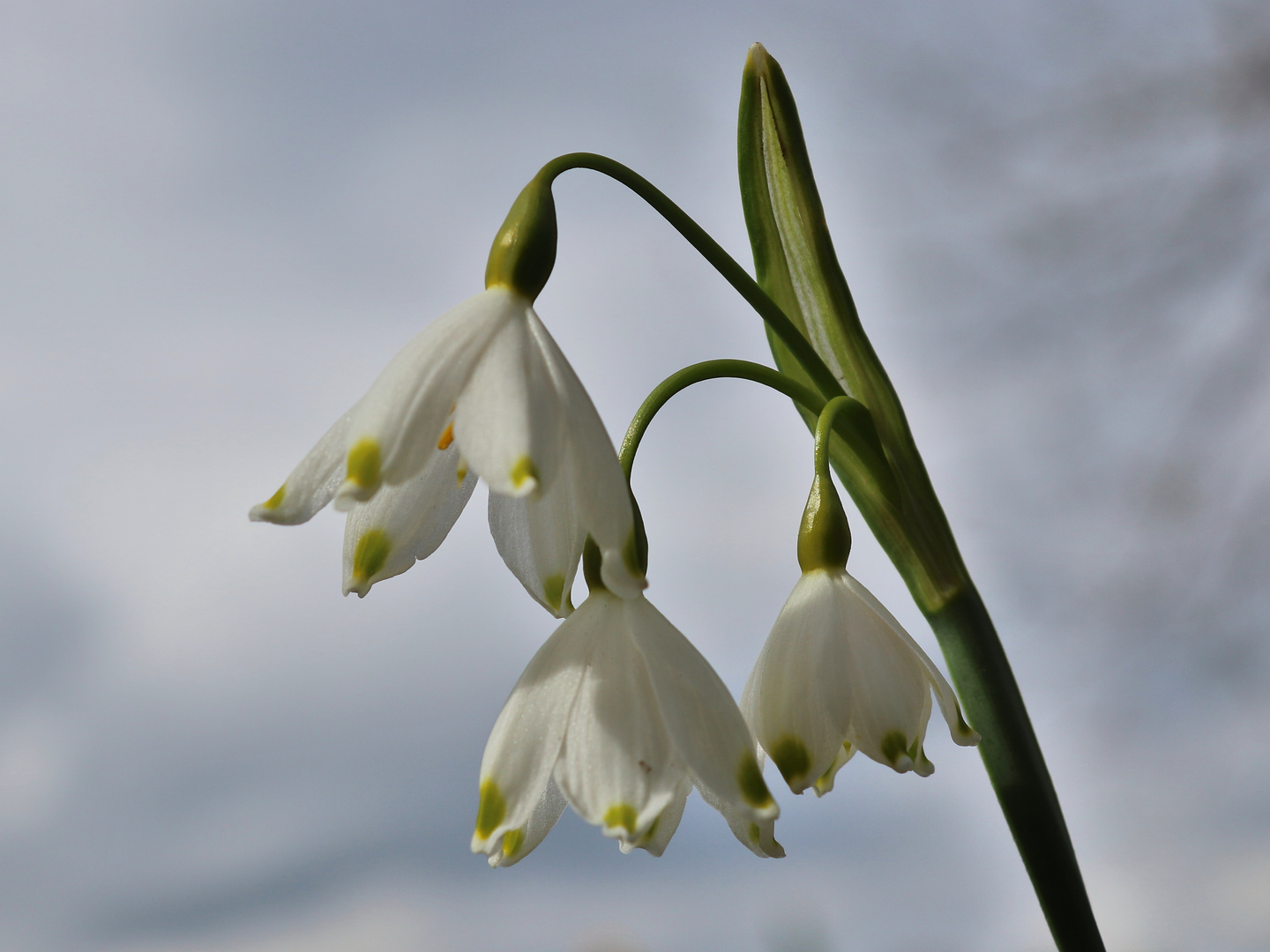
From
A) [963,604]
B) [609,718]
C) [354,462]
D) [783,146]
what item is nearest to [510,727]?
[609,718]

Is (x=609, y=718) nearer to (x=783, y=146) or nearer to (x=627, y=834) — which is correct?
(x=627, y=834)

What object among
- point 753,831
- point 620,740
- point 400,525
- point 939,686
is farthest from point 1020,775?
point 400,525

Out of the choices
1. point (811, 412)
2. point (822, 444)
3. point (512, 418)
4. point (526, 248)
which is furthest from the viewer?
point (811, 412)

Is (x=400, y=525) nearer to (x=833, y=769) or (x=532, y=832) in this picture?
(x=532, y=832)

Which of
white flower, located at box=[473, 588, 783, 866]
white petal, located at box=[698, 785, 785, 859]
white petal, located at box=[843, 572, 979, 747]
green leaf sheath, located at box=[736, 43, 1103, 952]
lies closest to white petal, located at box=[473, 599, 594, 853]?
white flower, located at box=[473, 588, 783, 866]

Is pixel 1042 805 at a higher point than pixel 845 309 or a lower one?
lower

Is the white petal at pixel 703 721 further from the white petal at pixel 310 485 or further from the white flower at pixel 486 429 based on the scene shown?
the white petal at pixel 310 485

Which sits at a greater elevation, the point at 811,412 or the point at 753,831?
the point at 811,412
